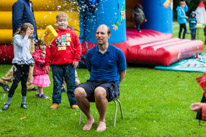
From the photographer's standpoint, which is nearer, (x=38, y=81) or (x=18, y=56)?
(x=18, y=56)

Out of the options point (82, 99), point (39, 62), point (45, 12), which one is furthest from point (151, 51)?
point (82, 99)

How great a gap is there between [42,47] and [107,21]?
2.78 m

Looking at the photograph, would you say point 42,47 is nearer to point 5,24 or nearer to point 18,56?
point 18,56

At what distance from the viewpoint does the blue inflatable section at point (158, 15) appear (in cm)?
1183

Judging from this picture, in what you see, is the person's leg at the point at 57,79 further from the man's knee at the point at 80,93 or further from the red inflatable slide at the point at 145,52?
the red inflatable slide at the point at 145,52

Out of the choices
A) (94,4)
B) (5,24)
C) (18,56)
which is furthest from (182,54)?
(18,56)

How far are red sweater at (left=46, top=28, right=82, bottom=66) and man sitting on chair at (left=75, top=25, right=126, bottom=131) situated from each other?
0.72m

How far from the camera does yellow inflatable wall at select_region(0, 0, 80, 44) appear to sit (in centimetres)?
862

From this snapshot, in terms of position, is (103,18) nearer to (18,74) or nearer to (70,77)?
(70,77)

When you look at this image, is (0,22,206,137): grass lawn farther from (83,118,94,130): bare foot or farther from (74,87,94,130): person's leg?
(74,87,94,130): person's leg

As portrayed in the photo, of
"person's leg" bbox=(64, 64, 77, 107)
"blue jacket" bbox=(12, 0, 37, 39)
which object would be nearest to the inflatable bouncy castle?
"blue jacket" bbox=(12, 0, 37, 39)

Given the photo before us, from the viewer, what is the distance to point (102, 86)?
443 centimetres

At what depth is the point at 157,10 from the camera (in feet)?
39.0

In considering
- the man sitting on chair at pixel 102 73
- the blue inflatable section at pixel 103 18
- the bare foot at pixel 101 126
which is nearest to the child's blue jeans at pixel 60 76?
the man sitting on chair at pixel 102 73
